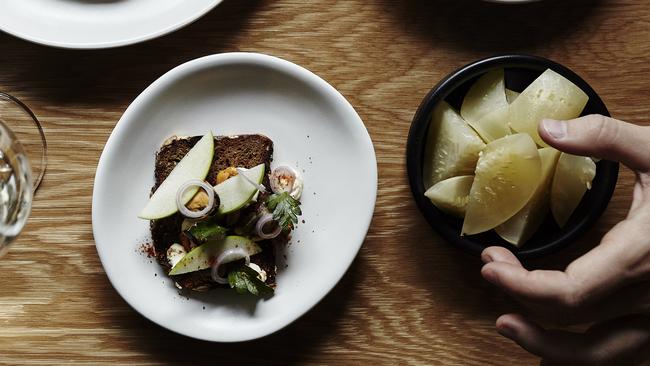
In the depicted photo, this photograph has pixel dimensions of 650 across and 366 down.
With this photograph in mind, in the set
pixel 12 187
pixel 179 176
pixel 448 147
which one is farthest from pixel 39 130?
pixel 448 147

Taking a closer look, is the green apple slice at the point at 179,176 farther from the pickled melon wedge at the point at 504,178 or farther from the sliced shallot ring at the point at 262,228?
the pickled melon wedge at the point at 504,178

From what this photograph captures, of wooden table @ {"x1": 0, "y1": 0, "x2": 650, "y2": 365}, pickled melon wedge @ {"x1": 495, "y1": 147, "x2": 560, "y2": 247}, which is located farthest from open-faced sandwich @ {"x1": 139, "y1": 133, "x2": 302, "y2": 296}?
pickled melon wedge @ {"x1": 495, "y1": 147, "x2": 560, "y2": 247}

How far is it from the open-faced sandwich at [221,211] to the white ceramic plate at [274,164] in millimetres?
28

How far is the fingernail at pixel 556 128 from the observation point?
1.01 meters

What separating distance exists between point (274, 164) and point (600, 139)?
549mm

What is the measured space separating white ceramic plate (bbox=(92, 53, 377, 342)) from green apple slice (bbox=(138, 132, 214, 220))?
2.2 inches

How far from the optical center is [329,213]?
123 centimetres

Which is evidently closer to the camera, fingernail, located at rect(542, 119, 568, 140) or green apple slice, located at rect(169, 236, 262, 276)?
fingernail, located at rect(542, 119, 568, 140)

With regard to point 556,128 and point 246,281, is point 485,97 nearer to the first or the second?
point 556,128

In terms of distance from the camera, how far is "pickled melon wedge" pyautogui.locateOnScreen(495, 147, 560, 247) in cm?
113

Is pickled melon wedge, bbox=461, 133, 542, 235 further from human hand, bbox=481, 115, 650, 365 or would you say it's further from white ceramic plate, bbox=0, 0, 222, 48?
white ceramic plate, bbox=0, 0, 222, 48

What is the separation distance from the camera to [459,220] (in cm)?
118

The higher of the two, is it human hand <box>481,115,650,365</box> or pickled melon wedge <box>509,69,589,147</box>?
pickled melon wedge <box>509,69,589,147</box>

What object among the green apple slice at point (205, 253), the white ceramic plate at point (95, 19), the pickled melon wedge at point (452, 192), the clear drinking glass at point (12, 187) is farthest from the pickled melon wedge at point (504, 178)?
the clear drinking glass at point (12, 187)
